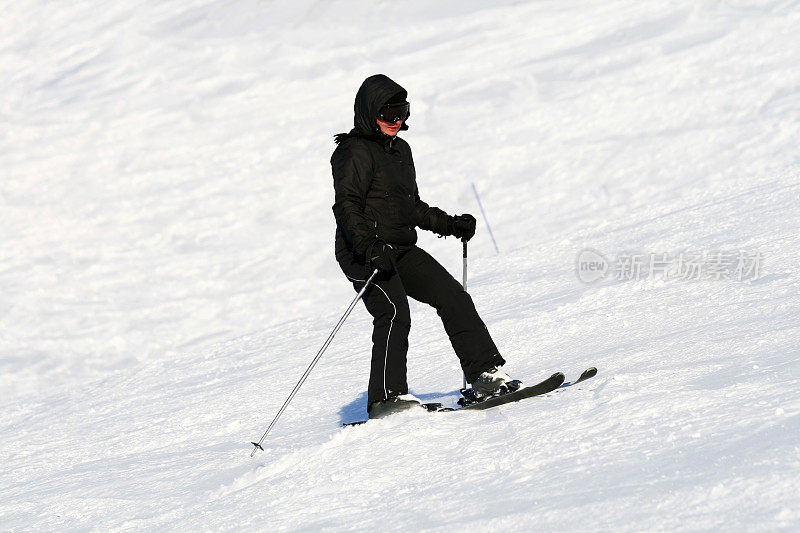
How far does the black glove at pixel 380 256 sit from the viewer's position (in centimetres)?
399

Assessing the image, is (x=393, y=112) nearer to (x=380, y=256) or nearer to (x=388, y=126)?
(x=388, y=126)

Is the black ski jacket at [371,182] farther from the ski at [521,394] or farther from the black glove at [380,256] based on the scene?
the ski at [521,394]

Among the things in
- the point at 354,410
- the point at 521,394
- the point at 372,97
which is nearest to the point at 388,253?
the point at 372,97

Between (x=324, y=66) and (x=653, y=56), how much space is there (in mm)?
6847

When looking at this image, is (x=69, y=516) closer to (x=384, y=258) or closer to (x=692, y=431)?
(x=384, y=258)

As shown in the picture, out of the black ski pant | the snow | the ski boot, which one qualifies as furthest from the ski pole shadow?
the ski boot

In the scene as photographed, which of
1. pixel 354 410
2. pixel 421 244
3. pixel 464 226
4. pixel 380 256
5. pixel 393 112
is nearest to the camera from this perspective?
pixel 380 256

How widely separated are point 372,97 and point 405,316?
1071mm

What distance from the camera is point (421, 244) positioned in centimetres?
1308

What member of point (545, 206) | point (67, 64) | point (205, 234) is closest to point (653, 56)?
point (545, 206)

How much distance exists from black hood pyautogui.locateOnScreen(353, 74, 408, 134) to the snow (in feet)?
4.66

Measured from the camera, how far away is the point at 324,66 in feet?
61.0

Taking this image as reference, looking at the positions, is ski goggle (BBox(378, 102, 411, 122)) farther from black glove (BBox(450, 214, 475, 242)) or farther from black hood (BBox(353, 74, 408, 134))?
black glove (BBox(450, 214, 475, 242))

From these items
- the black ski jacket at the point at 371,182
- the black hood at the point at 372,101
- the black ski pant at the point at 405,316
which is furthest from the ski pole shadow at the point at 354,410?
the black hood at the point at 372,101
